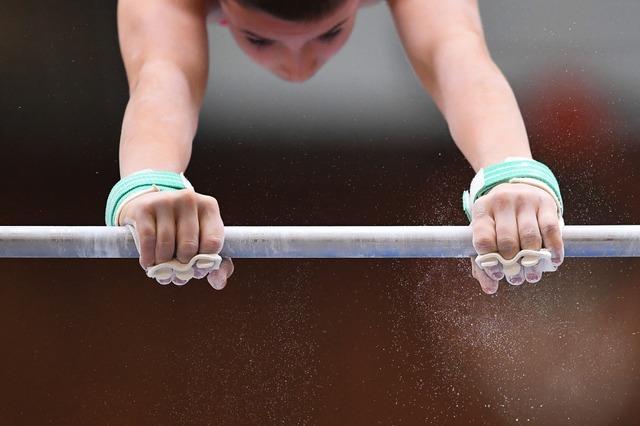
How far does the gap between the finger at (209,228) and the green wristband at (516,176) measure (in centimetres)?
21

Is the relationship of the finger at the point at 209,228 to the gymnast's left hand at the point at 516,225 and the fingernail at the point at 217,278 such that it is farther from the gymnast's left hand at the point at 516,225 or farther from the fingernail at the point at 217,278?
the gymnast's left hand at the point at 516,225

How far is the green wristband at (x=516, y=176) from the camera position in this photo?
74 centimetres

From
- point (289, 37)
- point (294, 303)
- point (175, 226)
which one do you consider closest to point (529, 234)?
point (175, 226)

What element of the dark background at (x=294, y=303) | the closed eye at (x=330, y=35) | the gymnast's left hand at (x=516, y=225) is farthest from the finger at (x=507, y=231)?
the dark background at (x=294, y=303)

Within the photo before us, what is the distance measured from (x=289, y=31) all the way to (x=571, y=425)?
1.17m

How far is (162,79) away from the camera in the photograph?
876 mm

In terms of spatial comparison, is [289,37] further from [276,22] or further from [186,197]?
[186,197]

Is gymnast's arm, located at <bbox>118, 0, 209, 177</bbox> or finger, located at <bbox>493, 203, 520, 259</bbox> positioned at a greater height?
Answer: gymnast's arm, located at <bbox>118, 0, 209, 177</bbox>

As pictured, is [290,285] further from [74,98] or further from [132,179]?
[132,179]

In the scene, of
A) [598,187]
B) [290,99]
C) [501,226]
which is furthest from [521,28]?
[501,226]

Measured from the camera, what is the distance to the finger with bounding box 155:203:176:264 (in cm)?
69

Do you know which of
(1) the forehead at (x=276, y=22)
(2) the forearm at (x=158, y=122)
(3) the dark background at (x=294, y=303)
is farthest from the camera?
(3) the dark background at (x=294, y=303)

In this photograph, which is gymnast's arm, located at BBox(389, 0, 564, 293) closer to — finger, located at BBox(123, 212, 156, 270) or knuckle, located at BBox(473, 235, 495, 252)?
knuckle, located at BBox(473, 235, 495, 252)

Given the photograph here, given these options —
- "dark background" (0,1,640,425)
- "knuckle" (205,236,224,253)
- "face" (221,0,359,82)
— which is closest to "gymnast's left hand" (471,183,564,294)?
"knuckle" (205,236,224,253)
